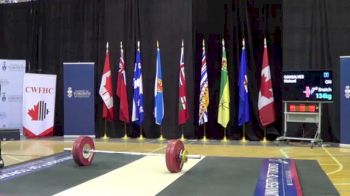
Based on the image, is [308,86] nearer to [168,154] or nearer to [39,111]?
[168,154]

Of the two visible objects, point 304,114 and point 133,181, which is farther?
point 304,114

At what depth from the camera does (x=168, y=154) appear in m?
4.25

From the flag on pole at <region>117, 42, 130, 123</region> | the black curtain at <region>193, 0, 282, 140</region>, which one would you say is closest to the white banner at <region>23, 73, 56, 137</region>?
the flag on pole at <region>117, 42, 130, 123</region>

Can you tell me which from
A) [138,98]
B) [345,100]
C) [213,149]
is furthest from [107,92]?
[345,100]

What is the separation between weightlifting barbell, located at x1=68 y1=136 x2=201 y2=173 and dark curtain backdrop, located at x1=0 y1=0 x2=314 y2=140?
3.75 metres

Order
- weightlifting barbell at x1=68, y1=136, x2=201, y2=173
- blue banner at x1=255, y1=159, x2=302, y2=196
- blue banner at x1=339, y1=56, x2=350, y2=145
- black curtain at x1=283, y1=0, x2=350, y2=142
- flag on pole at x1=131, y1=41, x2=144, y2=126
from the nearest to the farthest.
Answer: blue banner at x1=255, y1=159, x2=302, y2=196, weightlifting barbell at x1=68, y1=136, x2=201, y2=173, blue banner at x1=339, y1=56, x2=350, y2=145, black curtain at x1=283, y1=0, x2=350, y2=142, flag on pole at x1=131, y1=41, x2=144, y2=126

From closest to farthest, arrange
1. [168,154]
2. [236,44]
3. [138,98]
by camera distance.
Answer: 1. [168,154]
2. [236,44]
3. [138,98]

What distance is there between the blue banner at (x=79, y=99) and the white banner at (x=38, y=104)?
346 millimetres

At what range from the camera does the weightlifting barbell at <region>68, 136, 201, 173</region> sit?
14.0 feet

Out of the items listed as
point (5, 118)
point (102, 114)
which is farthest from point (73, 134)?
point (5, 118)

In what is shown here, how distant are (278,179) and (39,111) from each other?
5.97m

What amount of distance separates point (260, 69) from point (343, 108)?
66.6 inches

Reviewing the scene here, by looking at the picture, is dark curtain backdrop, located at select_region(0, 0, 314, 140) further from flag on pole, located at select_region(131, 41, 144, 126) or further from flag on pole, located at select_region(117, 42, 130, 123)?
flag on pole, located at select_region(131, 41, 144, 126)

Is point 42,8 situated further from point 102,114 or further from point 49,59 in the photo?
point 102,114
